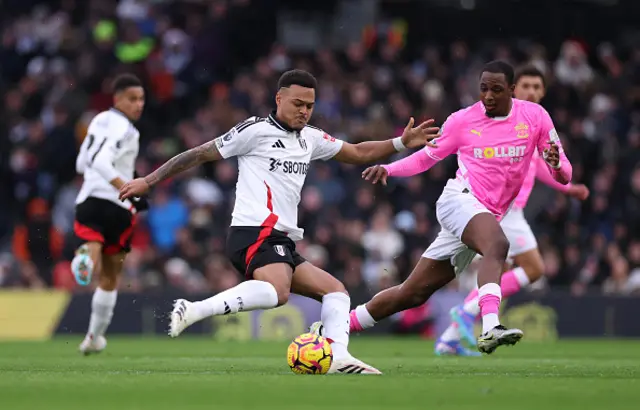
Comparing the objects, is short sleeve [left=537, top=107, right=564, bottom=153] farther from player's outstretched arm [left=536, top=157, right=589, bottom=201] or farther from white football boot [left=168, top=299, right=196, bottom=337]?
white football boot [left=168, top=299, right=196, bottom=337]

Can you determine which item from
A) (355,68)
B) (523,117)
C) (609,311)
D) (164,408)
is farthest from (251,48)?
(164,408)

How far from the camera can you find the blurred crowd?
19.4m

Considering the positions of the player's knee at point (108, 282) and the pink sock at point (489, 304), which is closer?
the pink sock at point (489, 304)

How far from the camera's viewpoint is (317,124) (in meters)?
20.9

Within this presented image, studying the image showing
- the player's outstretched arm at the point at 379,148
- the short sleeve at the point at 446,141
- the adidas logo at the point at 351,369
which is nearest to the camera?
the adidas logo at the point at 351,369

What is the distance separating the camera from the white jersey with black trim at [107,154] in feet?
42.6

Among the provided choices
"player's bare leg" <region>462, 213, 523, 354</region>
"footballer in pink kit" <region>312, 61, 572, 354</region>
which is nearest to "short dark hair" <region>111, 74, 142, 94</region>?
"footballer in pink kit" <region>312, 61, 572, 354</region>

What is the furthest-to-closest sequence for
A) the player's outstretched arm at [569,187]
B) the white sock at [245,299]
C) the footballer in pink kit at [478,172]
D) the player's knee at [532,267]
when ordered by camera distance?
the player's knee at [532,267] → the player's outstretched arm at [569,187] → the footballer in pink kit at [478,172] → the white sock at [245,299]

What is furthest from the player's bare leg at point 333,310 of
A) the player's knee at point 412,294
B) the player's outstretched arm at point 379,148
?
the player's knee at point 412,294

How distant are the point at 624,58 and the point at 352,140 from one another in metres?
5.58

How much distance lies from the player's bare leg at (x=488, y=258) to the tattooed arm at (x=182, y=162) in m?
2.26

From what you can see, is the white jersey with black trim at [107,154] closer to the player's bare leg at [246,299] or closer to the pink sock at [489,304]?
the player's bare leg at [246,299]

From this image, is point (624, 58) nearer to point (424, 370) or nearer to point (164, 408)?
point (424, 370)

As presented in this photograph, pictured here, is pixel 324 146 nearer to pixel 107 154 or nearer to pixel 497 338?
pixel 497 338
